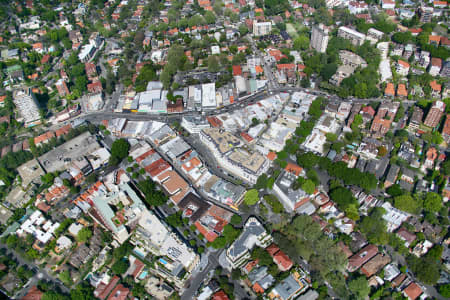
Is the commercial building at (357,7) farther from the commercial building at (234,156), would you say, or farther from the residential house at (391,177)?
the commercial building at (234,156)

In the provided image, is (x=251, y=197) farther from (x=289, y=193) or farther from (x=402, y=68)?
(x=402, y=68)

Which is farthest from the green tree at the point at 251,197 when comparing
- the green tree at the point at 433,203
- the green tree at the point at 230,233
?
the green tree at the point at 433,203

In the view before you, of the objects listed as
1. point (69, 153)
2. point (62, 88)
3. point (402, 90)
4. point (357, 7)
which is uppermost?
point (357, 7)

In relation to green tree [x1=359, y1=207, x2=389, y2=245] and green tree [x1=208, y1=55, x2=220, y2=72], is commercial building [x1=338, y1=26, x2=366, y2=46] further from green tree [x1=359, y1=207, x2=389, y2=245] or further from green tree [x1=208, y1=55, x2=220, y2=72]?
green tree [x1=359, y1=207, x2=389, y2=245]

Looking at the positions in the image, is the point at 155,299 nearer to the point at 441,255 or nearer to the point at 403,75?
the point at 441,255

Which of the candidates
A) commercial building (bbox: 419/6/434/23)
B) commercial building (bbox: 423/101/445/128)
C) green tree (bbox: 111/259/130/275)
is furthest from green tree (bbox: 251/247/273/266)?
commercial building (bbox: 419/6/434/23)

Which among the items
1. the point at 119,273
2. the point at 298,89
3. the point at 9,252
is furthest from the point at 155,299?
the point at 298,89

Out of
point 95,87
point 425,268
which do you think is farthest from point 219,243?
point 95,87
